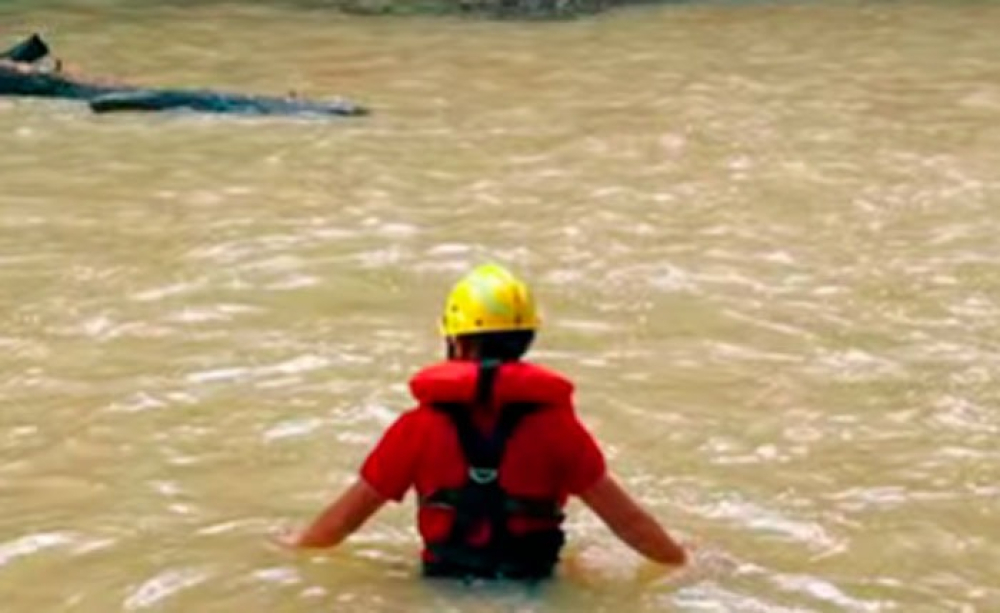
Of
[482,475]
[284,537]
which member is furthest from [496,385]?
[284,537]

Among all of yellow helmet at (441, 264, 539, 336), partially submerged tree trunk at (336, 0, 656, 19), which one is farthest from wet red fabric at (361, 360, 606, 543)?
partially submerged tree trunk at (336, 0, 656, 19)

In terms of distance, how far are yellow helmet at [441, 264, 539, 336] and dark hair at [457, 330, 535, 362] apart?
18 mm

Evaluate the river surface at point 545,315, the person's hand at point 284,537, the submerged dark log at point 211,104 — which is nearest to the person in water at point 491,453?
the river surface at point 545,315

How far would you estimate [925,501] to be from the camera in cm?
743

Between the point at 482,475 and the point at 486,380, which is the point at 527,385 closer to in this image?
the point at 486,380

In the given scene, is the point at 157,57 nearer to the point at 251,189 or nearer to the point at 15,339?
the point at 251,189

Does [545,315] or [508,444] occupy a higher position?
[508,444]

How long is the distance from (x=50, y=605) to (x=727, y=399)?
3201 millimetres

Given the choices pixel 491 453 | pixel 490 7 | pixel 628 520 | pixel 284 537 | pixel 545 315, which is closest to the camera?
pixel 491 453

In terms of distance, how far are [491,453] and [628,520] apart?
1.60ft

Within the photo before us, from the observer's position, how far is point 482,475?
237 inches

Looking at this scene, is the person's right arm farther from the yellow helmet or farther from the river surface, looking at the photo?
the yellow helmet

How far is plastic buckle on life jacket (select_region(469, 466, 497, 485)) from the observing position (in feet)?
19.7

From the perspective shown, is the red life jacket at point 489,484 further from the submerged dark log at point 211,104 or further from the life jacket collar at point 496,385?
the submerged dark log at point 211,104
